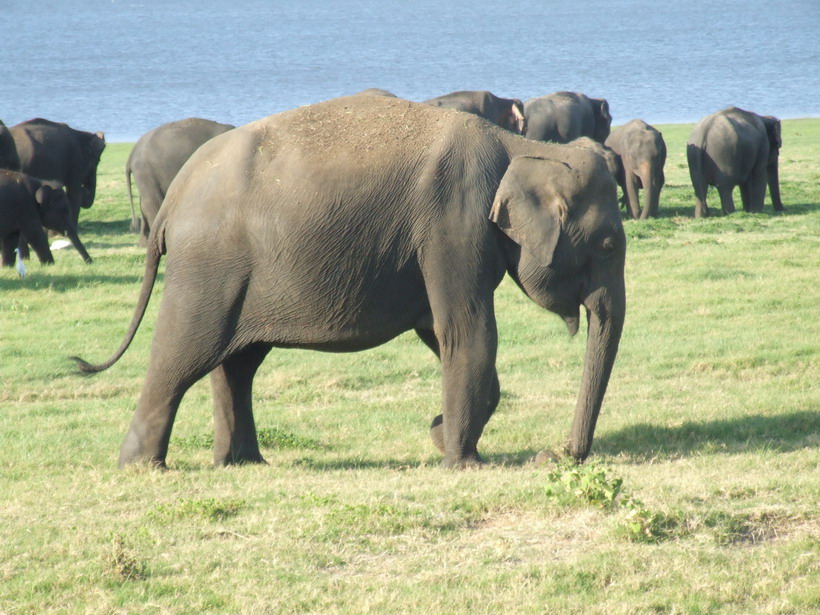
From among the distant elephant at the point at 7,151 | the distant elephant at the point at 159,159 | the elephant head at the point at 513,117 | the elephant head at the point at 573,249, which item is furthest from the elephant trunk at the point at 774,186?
the elephant head at the point at 573,249

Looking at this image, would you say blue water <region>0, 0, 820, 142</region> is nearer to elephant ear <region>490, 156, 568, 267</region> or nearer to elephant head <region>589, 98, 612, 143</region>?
elephant head <region>589, 98, 612, 143</region>

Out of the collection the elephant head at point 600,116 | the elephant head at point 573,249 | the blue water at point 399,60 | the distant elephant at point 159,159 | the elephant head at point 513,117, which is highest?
the elephant head at point 573,249

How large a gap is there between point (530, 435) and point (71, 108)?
57943 mm

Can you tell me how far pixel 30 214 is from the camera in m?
15.9

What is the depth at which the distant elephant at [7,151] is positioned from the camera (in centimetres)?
1880

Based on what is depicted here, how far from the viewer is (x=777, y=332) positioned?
1176cm

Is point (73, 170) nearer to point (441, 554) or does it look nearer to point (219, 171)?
point (219, 171)

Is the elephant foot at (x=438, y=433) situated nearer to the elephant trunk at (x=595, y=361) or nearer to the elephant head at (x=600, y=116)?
the elephant trunk at (x=595, y=361)

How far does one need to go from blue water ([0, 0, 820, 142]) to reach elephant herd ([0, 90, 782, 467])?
133 ft

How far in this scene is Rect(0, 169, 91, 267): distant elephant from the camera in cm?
1550

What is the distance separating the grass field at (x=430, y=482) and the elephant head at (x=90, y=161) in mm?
8194

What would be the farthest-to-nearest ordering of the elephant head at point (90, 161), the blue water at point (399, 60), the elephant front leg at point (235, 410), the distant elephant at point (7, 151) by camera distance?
the blue water at point (399, 60), the elephant head at point (90, 161), the distant elephant at point (7, 151), the elephant front leg at point (235, 410)

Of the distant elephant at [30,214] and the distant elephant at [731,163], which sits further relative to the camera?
the distant elephant at [731,163]

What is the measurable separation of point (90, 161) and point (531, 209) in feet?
52.6
